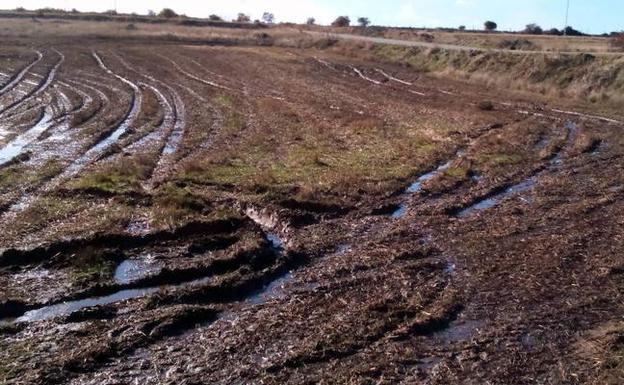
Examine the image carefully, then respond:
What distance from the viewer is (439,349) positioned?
8.63 meters

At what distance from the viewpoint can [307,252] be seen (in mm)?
12023

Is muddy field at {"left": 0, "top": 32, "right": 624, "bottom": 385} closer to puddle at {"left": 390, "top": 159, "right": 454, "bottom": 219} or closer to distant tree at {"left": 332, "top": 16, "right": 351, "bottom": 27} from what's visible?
puddle at {"left": 390, "top": 159, "right": 454, "bottom": 219}

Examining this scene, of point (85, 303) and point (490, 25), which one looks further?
point (490, 25)

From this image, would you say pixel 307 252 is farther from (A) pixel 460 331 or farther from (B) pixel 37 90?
(B) pixel 37 90

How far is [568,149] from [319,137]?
807 centimetres

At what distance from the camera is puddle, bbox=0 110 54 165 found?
19072 mm

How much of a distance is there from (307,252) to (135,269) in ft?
9.70

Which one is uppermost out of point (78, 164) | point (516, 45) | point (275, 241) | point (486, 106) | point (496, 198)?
point (516, 45)

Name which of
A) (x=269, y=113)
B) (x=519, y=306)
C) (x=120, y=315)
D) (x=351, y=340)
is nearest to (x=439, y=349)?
(x=351, y=340)

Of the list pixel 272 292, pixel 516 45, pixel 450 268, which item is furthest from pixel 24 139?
pixel 516 45

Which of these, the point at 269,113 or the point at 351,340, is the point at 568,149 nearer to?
the point at 269,113

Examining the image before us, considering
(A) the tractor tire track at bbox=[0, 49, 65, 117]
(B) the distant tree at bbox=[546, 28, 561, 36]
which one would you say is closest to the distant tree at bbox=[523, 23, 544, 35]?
(B) the distant tree at bbox=[546, 28, 561, 36]

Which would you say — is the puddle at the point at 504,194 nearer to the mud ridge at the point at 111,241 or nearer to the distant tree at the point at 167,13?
the mud ridge at the point at 111,241

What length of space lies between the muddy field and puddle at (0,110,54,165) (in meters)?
0.16
